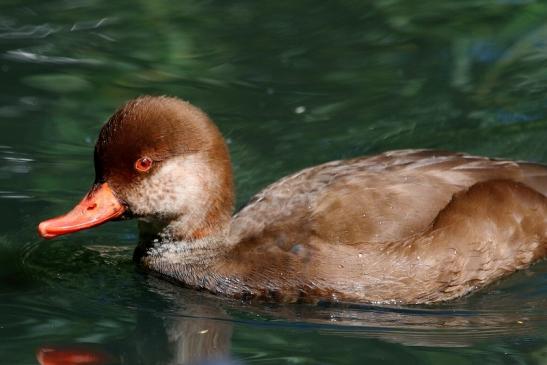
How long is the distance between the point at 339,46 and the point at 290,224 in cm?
400

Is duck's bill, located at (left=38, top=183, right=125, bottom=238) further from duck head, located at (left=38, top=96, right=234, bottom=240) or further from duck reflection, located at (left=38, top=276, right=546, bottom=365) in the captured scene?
duck reflection, located at (left=38, top=276, right=546, bottom=365)

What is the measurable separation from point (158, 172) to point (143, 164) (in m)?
0.12

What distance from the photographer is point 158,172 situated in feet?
25.5

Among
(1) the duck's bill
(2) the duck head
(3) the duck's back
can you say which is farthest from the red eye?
(3) the duck's back

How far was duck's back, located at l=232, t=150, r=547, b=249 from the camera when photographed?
7832mm

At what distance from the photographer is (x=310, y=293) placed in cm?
777

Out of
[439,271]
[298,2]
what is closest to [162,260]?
[439,271]

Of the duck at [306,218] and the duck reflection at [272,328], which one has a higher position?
the duck at [306,218]

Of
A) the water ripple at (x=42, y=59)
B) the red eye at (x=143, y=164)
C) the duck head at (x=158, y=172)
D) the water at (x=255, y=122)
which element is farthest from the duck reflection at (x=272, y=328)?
the water ripple at (x=42, y=59)

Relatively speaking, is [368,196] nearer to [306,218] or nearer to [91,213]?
[306,218]

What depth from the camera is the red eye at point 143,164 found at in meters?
7.70

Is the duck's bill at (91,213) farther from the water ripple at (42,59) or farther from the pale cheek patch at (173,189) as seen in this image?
the water ripple at (42,59)

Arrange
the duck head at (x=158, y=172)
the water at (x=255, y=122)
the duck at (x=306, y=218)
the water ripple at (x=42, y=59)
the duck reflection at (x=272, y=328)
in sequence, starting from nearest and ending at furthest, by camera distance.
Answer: the duck reflection at (x=272, y=328) → the water at (x=255, y=122) → the duck head at (x=158, y=172) → the duck at (x=306, y=218) → the water ripple at (x=42, y=59)

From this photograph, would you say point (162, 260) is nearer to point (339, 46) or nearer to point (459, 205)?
point (459, 205)
